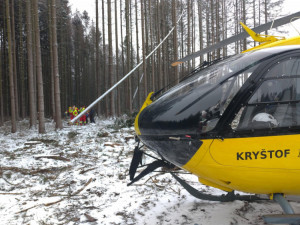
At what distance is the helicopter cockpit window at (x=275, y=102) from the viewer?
2.18 meters

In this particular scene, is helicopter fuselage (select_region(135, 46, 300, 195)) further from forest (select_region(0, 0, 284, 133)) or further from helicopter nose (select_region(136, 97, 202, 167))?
forest (select_region(0, 0, 284, 133))

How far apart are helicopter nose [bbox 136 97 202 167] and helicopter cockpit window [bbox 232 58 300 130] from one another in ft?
1.60

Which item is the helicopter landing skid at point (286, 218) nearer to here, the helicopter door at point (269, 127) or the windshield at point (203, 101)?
the helicopter door at point (269, 127)

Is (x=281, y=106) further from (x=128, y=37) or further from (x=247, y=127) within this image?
(x=128, y=37)

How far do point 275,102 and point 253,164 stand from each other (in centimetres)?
67

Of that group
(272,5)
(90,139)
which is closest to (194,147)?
(90,139)

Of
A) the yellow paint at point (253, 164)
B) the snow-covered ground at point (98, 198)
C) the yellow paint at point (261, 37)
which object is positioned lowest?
the snow-covered ground at point (98, 198)

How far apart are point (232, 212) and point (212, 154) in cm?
148

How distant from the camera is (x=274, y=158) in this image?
7.04 ft

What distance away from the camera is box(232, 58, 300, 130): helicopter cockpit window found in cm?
218

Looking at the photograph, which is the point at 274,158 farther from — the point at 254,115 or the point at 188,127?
the point at 188,127

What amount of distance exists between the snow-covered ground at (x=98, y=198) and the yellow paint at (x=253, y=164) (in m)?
0.94

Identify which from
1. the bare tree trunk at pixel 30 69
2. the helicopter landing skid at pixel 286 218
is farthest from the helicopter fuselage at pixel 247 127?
the bare tree trunk at pixel 30 69

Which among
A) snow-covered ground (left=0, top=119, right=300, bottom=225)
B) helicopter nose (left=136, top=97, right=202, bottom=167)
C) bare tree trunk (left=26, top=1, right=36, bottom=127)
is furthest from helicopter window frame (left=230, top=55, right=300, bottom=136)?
bare tree trunk (left=26, top=1, right=36, bottom=127)
